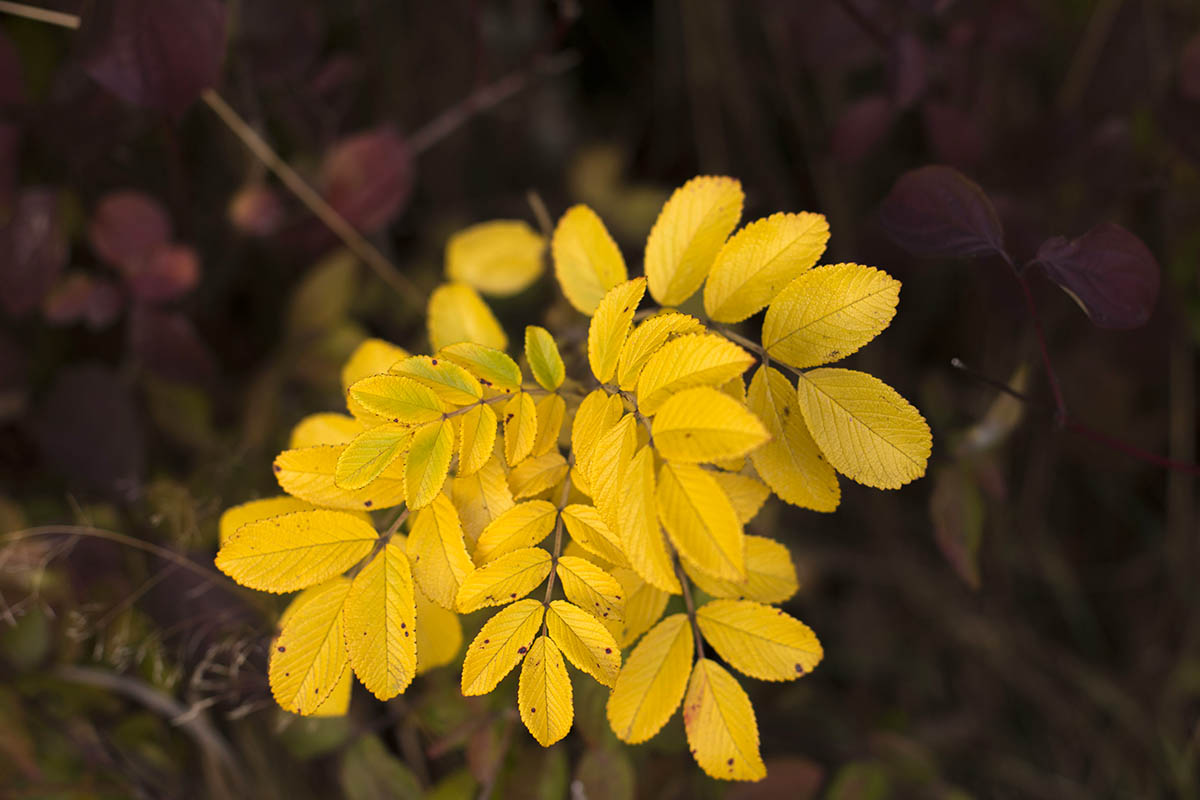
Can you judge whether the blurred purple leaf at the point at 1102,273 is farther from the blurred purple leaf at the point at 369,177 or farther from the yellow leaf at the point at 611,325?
the blurred purple leaf at the point at 369,177

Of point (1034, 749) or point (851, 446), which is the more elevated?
point (851, 446)

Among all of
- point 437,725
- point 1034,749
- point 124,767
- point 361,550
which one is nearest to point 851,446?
point 361,550

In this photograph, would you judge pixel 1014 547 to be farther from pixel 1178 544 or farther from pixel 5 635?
pixel 5 635

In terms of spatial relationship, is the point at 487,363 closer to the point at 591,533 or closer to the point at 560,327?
the point at 591,533

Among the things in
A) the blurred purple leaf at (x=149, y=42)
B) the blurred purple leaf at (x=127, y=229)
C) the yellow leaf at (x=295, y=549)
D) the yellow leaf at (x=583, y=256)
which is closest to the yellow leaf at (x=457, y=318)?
the yellow leaf at (x=583, y=256)

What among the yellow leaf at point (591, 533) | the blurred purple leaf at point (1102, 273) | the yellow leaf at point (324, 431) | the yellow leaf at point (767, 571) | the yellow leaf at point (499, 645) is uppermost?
the yellow leaf at point (324, 431)
